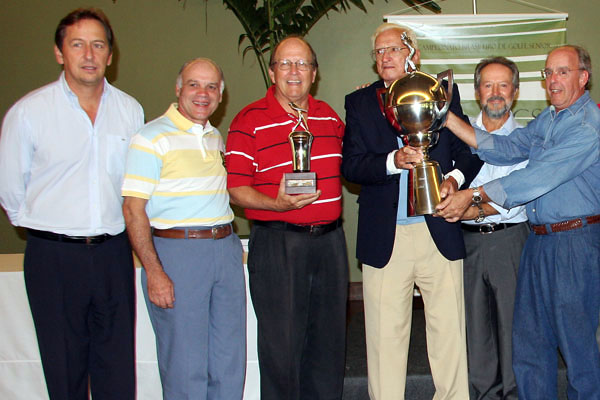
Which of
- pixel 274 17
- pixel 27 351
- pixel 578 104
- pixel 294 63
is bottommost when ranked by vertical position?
pixel 27 351

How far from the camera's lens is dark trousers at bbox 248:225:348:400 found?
2402 millimetres

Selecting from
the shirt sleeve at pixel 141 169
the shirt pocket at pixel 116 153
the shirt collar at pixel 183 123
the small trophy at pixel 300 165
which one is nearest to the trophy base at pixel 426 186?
the small trophy at pixel 300 165

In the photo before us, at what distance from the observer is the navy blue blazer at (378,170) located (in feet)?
7.94

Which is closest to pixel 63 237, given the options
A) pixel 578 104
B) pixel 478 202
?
pixel 478 202

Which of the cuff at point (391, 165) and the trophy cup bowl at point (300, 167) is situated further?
the cuff at point (391, 165)

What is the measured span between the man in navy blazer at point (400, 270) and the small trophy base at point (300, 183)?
33 centimetres

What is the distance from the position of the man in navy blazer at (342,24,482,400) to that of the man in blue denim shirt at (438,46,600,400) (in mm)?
188

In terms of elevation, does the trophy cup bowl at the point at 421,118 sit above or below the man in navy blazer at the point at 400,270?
above

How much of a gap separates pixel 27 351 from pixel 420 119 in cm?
229

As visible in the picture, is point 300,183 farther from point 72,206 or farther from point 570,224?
point 570,224

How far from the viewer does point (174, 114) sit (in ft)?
7.69

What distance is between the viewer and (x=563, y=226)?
2467mm

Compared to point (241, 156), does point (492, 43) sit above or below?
above

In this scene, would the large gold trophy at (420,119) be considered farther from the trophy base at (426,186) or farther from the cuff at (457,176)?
the cuff at (457,176)
